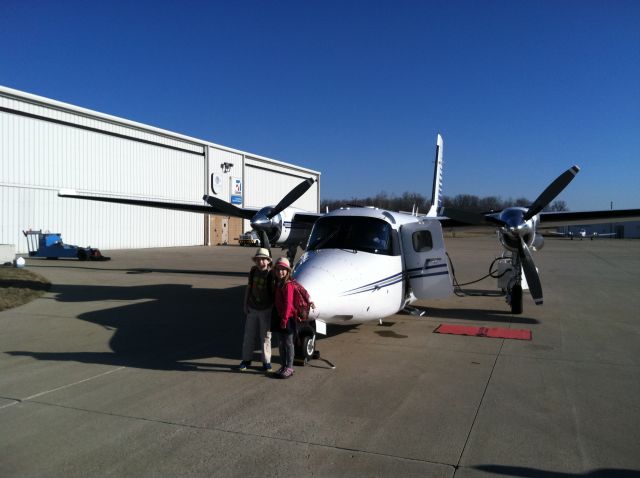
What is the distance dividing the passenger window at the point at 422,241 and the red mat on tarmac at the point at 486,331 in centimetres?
174

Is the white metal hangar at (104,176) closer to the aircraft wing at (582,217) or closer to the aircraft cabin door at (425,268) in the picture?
the aircraft cabin door at (425,268)

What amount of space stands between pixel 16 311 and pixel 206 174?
3511 cm

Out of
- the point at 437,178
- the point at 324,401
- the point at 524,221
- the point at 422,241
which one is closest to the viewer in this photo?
the point at 324,401

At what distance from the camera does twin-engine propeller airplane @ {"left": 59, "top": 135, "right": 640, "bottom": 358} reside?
774 cm

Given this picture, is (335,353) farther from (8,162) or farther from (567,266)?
(8,162)

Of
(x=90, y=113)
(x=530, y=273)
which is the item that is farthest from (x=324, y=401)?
(x=90, y=113)

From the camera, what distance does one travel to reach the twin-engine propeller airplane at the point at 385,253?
7.74m

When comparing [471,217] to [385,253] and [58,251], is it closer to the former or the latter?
[385,253]

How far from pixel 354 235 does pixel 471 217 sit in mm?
3480

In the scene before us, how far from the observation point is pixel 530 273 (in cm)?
1134

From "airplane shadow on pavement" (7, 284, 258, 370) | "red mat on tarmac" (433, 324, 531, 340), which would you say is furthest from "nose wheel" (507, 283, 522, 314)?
"airplane shadow on pavement" (7, 284, 258, 370)

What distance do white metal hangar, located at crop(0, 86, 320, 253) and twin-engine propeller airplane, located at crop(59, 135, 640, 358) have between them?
22256 mm

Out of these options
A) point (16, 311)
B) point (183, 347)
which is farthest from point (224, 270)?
point (183, 347)

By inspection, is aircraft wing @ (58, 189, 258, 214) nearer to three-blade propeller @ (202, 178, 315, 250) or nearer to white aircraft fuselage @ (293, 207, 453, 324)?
three-blade propeller @ (202, 178, 315, 250)
